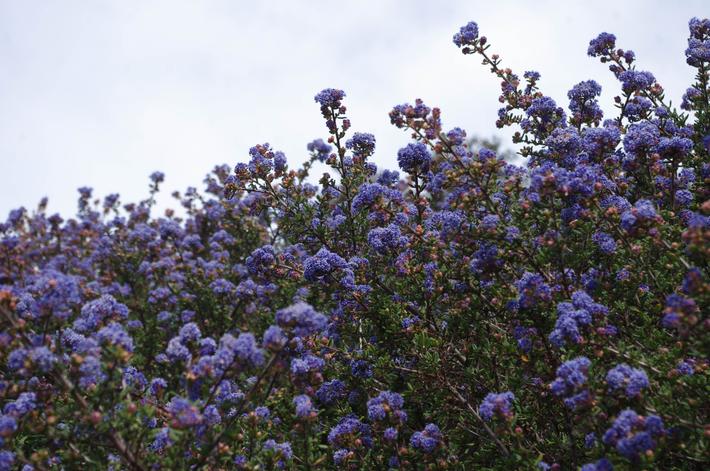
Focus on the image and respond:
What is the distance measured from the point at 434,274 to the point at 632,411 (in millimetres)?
2228

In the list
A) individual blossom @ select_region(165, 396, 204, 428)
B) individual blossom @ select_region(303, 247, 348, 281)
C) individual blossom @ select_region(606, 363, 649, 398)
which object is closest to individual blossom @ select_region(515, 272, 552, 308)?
individual blossom @ select_region(606, 363, 649, 398)

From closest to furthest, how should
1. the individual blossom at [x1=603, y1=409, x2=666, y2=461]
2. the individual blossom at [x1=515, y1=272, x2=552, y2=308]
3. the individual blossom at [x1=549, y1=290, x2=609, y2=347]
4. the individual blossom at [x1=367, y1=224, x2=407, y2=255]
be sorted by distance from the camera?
the individual blossom at [x1=603, y1=409, x2=666, y2=461]
the individual blossom at [x1=549, y1=290, x2=609, y2=347]
the individual blossom at [x1=515, y1=272, x2=552, y2=308]
the individual blossom at [x1=367, y1=224, x2=407, y2=255]

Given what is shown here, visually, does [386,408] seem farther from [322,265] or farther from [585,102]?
[585,102]

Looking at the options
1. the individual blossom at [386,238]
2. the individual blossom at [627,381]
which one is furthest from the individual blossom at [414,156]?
the individual blossom at [627,381]

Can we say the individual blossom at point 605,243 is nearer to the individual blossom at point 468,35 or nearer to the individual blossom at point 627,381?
the individual blossom at point 627,381

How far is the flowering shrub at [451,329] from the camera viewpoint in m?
3.53

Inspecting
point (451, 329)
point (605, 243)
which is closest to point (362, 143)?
point (451, 329)

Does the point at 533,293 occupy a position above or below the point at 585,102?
below

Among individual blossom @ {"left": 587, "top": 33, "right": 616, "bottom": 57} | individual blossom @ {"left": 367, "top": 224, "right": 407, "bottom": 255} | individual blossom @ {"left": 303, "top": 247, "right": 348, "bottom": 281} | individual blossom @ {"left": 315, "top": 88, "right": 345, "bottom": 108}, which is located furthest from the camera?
individual blossom @ {"left": 587, "top": 33, "right": 616, "bottom": 57}

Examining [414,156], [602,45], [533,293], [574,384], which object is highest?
[602,45]

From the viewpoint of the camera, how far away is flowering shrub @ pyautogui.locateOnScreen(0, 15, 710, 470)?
3.53 meters

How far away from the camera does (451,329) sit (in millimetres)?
5305

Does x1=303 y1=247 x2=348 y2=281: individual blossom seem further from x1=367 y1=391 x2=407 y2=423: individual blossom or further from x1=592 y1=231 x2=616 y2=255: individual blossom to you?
x1=592 y1=231 x2=616 y2=255: individual blossom

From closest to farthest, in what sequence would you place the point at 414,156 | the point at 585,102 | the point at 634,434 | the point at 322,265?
the point at 634,434
the point at 322,265
the point at 414,156
the point at 585,102
